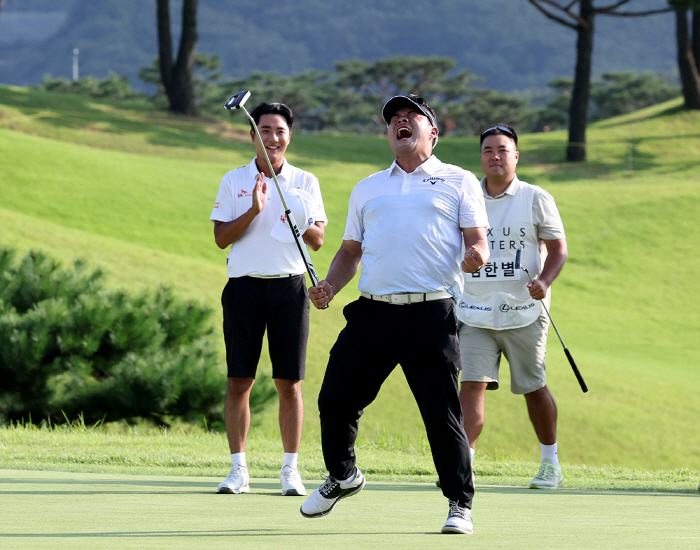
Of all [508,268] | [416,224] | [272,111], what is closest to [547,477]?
[508,268]

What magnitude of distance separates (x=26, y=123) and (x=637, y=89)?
5455 centimetres

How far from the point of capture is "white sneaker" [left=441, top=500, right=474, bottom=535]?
349cm

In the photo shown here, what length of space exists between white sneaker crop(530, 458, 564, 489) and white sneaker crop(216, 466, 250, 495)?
1.63 m

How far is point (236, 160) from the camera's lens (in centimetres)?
2473

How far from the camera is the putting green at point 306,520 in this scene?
318cm

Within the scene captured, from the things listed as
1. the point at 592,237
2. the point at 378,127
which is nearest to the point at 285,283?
the point at 592,237

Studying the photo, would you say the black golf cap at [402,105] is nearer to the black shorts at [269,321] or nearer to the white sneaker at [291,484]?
the black shorts at [269,321]

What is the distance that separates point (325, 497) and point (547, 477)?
2083 mm

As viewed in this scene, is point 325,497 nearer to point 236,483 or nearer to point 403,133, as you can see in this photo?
point 236,483

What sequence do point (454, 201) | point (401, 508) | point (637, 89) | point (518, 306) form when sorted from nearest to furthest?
1. point (454, 201)
2. point (401, 508)
3. point (518, 306)
4. point (637, 89)

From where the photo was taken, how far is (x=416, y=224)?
3844 millimetres

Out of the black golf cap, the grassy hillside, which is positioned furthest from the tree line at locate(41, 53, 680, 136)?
the black golf cap

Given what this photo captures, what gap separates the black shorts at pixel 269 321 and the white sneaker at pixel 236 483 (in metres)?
0.46

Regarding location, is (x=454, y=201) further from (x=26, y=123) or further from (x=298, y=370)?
(x=26, y=123)
